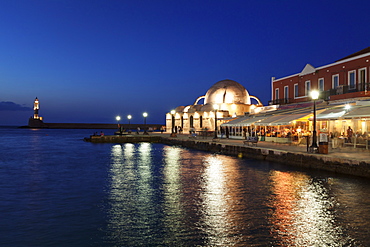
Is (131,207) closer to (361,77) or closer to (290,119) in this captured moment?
(290,119)

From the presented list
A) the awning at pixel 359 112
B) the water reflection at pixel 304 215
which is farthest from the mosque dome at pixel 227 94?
the water reflection at pixel 304 215

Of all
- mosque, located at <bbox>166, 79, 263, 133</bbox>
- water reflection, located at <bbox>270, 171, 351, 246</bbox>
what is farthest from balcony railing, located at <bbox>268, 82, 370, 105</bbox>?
mosque, located at <bbox>166, 79, 263, 133</bbox>

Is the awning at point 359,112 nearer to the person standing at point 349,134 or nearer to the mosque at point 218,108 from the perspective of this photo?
the person standing at point 349,134

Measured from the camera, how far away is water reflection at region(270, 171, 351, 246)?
7547mm

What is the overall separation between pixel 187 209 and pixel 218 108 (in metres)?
45.3

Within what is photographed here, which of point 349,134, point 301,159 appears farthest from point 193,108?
point 301,159

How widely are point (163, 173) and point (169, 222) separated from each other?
29.3 feet

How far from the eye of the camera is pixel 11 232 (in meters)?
8.34

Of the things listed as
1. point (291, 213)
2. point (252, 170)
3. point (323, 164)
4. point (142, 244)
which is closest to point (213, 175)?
point (252, 170)

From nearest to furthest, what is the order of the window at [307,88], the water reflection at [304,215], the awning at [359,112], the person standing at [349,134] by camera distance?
the water reflection at [304,215] → the awning at [359,112] → the person standing at [349,134] → the window at [307,88]

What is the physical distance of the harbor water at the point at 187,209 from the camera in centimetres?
779

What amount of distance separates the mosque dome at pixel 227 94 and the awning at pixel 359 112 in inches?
1398

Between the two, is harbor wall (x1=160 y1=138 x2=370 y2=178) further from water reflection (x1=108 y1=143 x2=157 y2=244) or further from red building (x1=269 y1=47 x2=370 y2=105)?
red building (x1=269 y1=47 x2=370 y2=105)

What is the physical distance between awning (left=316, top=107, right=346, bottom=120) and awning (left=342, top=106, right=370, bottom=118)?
517 millimetres
